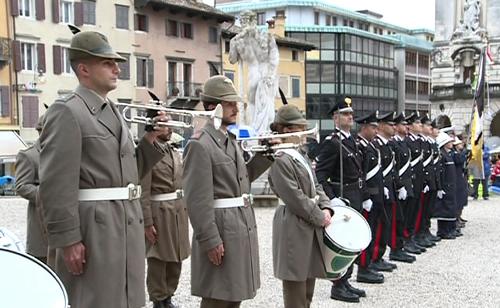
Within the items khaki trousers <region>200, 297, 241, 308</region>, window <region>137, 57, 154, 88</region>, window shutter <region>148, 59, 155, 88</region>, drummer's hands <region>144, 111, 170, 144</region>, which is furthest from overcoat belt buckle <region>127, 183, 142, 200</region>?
window shutter <region>148, 59, 155, 88</region>

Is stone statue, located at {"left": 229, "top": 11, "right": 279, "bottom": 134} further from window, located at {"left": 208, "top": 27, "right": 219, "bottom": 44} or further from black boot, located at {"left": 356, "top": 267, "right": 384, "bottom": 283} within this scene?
window, located at {"left": 208, "top": 27, "right": 219, "bottom": 44}

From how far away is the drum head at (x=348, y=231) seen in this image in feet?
18.6

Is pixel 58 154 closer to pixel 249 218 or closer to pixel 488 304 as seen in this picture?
pixel 249 218

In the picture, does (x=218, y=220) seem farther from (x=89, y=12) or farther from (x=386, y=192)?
(x=89, y=12)

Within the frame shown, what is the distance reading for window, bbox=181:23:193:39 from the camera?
39.0 metres

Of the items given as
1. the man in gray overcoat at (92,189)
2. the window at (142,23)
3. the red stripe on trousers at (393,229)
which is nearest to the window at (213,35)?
the window at (142,23)

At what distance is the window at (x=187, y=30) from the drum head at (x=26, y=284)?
120ft

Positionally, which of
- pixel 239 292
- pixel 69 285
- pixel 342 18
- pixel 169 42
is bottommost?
pixel 239 292

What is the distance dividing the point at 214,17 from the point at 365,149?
33.4 metres

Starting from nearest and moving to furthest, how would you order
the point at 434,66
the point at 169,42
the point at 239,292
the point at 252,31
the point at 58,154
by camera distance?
the point at 58,154 < the point at 239,292 < the point at 252,31 < the point at 169,42 < the point at 434,66

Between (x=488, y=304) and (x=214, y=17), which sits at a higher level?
(x=214, y=17)

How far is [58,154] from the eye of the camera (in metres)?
3.54

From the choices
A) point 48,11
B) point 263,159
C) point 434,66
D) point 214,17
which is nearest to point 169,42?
point 214,17

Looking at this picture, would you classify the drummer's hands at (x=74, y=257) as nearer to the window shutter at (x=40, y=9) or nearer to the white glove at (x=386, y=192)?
the white glove at (x=386, y=192)
